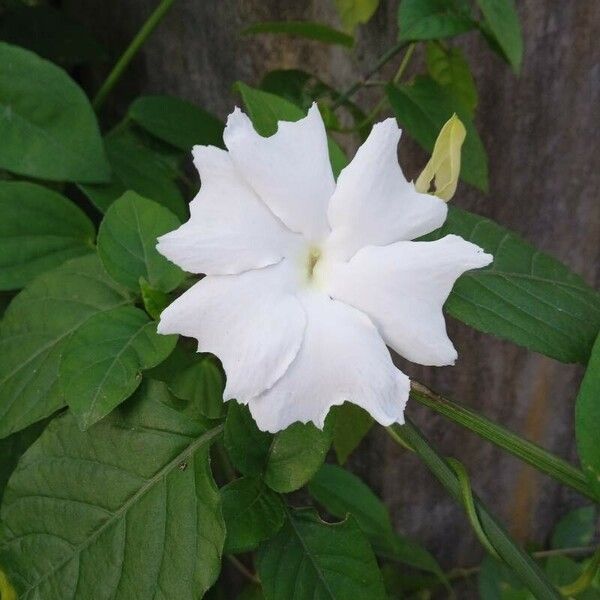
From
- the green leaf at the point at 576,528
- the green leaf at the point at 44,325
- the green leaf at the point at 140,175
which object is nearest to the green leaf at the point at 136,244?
the green leaf at the point at 44,325

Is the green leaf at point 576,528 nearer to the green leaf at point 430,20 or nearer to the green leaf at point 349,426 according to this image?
the green leaf at point 349,426

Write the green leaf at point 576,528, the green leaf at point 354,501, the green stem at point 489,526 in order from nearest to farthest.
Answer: the green stem at point 489,526, the green leaf at point 354,501, the green leaf at point 576,528

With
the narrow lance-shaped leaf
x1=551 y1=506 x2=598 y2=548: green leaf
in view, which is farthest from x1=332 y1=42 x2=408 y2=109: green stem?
x1=551 y1=506 x2=598 y2=548: green leaf

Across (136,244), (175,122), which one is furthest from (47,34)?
(136,244)

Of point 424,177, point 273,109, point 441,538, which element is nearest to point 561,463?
point 424,177

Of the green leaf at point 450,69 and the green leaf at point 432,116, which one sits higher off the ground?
the green leaf at point 450,69

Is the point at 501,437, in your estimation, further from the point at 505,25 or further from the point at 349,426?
the point at 505,25
